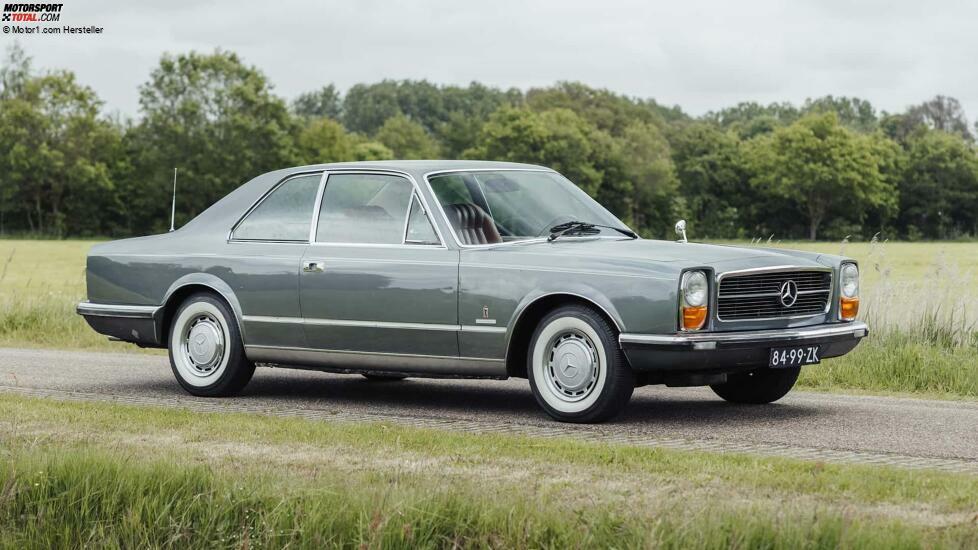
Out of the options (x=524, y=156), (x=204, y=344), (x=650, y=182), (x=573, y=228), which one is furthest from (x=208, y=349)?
(x=650, y=182)

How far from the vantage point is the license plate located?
29.3 feet

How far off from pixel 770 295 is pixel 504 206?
2019 millimetres

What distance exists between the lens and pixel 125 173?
315 ft

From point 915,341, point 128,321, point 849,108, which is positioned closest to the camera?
point 128,321

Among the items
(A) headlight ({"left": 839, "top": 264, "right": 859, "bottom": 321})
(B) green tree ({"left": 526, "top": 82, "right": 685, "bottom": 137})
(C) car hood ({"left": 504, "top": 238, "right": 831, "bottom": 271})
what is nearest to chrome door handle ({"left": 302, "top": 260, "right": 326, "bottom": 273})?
(C) car hood ({"left": 504, "top": 238, "right": 831, "bottom": 271})

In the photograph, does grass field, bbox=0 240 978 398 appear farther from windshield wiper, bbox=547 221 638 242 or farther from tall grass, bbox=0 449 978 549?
tall grass, bbox=0 449 978 549

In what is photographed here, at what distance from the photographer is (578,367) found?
898 centimetres

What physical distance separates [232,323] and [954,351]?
653cm

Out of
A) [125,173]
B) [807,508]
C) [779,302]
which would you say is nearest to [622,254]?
[779,302]

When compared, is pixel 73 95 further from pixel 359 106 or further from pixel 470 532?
pixel 470 532

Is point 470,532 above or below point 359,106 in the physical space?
below

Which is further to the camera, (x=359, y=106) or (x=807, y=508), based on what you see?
(x=359, y=106)

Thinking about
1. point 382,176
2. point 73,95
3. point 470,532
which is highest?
point 73,95

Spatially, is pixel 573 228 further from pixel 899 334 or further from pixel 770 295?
pixel 899 334
